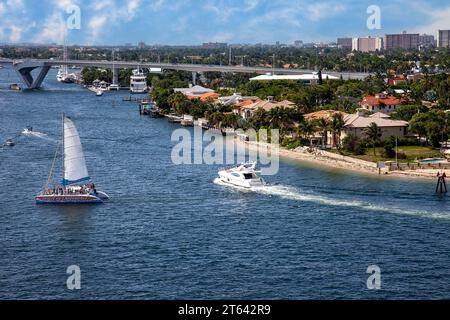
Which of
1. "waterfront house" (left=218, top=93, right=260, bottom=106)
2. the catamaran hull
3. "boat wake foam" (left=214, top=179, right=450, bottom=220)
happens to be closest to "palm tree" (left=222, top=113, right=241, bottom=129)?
"waterfront house" (left=218, top=93, right=260, bottom=106)

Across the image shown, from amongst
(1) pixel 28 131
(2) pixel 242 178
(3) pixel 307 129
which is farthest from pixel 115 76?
(2) pixel 242 178

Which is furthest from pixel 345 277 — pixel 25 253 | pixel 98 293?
pixel 25 253

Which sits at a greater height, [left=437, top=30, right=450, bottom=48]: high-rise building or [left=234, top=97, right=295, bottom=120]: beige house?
[left=437, top=30, right=450, bottom=48]: high-rise building

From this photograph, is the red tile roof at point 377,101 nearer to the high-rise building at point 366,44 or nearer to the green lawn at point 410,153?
the green lawn at point 410,153

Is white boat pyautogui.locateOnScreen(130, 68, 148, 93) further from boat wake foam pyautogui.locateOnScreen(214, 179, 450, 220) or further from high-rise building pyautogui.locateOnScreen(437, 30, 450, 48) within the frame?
high-rise building pyautogui.locateOnScreen(437, 30, 450, 48)

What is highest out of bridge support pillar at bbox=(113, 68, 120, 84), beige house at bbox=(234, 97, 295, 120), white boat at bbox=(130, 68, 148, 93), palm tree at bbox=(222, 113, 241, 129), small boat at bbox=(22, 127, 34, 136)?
bridge support pillar at bbox=(113, 68, 120, 84)
